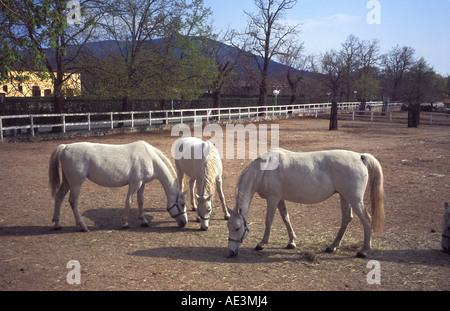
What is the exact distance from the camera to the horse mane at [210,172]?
5602 millimetres

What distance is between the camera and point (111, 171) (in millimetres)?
5574

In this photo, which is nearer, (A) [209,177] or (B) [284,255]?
(B) [284,255]

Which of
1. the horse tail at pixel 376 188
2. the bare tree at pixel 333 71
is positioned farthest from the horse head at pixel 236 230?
the bare tree at pixel 333 71

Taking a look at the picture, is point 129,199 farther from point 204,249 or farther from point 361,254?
point 361,254

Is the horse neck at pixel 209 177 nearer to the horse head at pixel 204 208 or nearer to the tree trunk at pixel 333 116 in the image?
the horse head at pixel 204 208

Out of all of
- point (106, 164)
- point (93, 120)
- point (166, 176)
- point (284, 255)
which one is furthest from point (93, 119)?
point (284, 255)

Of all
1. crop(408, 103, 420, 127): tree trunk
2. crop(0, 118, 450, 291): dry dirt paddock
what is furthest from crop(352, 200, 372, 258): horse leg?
crop(408, 103, 420, 127): tree trunk

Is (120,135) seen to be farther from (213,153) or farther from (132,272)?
(132,272)

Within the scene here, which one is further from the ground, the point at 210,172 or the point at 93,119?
the point at 93,119

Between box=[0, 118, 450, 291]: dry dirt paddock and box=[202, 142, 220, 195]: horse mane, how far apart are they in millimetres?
789

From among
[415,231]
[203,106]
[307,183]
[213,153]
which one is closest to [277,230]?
[307,183]

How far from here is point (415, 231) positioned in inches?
218

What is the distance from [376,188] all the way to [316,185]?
90cm

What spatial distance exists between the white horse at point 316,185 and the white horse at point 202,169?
908 millimetres
